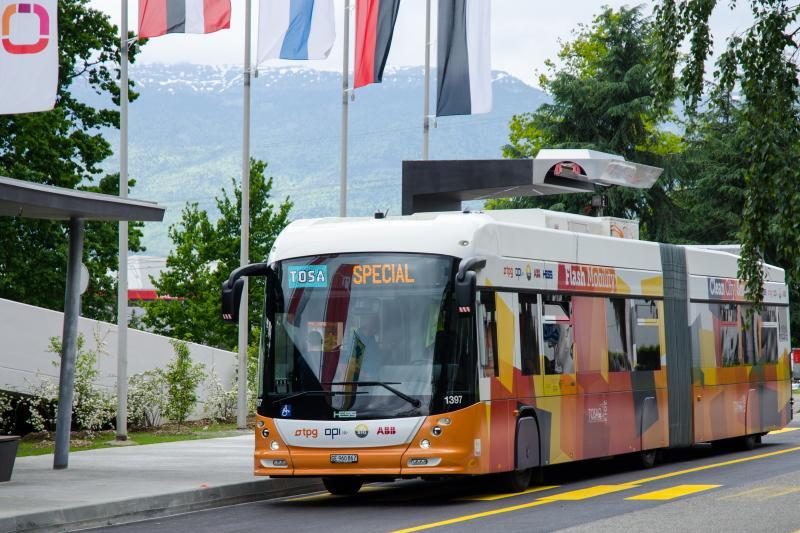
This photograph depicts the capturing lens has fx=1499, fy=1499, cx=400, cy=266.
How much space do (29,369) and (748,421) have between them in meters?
12.6

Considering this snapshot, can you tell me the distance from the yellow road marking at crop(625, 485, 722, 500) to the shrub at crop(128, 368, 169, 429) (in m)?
13.7

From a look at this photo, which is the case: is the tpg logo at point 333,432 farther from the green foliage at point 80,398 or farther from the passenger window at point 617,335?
the green foliage at point 80,398

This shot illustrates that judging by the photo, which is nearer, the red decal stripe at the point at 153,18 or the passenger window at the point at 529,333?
the passenger window at the point at 529,333

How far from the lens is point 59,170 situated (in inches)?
1507

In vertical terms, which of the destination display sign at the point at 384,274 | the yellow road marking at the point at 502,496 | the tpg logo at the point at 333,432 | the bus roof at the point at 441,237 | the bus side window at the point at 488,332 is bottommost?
the yellow road marking at the point at 502,496

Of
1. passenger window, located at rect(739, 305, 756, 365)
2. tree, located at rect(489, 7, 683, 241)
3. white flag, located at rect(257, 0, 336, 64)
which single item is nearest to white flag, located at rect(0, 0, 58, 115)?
white flag, located at rect(257, 0, 336, 64)

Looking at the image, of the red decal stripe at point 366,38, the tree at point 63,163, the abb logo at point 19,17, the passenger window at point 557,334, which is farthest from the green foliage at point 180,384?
the abb logo at point 19,17

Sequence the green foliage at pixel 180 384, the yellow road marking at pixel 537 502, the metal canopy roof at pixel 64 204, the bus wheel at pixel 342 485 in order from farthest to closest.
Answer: the green foliage at pixel 180 384, the bus wheel at pixel 342 485, the metal canopy roof at pixel 64 204, the yellow road marking at pixel 537 502

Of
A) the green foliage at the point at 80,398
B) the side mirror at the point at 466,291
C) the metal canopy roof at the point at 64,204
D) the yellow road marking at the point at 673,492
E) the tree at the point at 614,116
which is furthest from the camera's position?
the tree at the point at 614,116

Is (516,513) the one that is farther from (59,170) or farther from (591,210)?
(59,170)

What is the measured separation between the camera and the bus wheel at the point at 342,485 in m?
17.4

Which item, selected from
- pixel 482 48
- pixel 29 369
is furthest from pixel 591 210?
pixel 29 369

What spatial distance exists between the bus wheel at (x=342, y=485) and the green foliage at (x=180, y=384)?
1165cm

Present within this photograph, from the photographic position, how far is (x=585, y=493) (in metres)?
17.1
